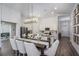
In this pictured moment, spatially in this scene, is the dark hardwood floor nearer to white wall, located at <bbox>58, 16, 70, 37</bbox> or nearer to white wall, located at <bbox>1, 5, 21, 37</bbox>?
white wall, located at <bbox>1, 5, 21, 37</bbox>

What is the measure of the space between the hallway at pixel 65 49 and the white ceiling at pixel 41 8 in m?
0.74

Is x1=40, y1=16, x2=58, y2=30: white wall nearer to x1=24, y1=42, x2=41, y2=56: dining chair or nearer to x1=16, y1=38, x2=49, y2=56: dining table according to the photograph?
x1=16, y1=38, x2=49, y2=56: dining table

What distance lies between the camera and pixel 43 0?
253 centimetres

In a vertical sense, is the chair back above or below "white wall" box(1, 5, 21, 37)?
below

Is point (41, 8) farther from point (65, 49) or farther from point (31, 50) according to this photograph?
point (65, 49)

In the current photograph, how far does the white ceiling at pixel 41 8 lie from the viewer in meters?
2.54

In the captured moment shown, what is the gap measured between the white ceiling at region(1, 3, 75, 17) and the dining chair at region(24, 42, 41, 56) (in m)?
0.77

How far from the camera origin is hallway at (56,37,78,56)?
2520 mm

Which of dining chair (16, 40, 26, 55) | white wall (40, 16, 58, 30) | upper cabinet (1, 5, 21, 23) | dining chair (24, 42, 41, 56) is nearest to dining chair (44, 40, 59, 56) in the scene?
dining chair (24, 42, 41, 56)

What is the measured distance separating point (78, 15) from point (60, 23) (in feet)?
1.57

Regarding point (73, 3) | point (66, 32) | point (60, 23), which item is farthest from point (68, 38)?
point (73, 3)

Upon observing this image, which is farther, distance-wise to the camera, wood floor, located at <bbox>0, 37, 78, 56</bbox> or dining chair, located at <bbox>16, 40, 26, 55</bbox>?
dining chair, located at <bbox>16, 40, 26, 55</bbox>

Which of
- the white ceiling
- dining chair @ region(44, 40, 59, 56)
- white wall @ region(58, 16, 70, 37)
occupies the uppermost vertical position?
the white ceiling

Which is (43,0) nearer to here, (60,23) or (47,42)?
(60,23)
